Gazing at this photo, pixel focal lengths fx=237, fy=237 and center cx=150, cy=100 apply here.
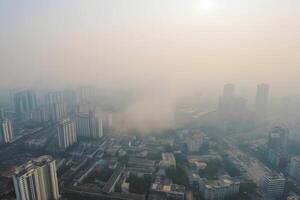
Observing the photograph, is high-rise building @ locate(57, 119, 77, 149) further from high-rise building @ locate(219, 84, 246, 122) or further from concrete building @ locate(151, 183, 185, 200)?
high-rise building @ locate(219, 84, 246, 122)

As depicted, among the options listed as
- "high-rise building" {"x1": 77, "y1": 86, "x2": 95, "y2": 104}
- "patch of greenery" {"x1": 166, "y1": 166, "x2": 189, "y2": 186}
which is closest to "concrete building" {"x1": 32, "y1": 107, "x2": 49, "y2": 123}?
"high-rise building" {"x1": 77, "y1": 86, "x2": 95, "y2": 104}

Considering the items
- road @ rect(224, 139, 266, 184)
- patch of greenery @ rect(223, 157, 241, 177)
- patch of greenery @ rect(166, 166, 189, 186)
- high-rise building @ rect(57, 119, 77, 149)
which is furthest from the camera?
high-rise building @ rect(57, 119, 77, 149)

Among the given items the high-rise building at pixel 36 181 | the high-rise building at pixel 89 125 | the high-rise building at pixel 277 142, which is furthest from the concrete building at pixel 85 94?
the high-rise building at pixel 277 142

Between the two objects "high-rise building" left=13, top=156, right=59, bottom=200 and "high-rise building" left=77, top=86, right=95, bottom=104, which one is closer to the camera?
"high-rise building" left=13, top=156, right=59, bottom=200

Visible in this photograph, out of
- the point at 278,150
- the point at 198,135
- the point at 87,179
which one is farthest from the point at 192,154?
the point at 87,179

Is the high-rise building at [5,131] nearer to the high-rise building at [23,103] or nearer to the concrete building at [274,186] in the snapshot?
the high-rise building at [23,103]

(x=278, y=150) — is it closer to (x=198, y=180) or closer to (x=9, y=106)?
(x=198, y=180)
